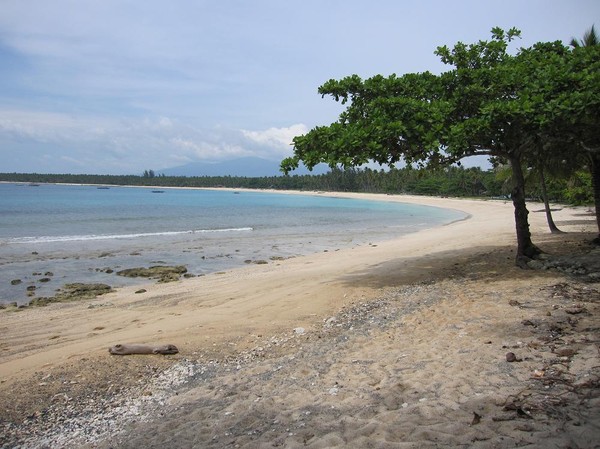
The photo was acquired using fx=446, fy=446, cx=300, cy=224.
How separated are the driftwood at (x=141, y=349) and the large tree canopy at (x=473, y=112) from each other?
5.02m

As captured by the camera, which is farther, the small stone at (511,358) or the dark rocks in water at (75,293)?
the dark rocks in water at (75,293)

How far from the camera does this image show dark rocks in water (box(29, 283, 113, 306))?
12.9 metres

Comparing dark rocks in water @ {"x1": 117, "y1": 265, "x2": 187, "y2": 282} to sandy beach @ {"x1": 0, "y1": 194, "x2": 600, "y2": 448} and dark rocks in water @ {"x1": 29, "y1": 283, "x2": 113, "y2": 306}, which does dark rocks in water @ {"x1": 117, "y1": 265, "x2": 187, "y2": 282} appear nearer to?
dark rocks in water @ {"x1": 29, "y1": 283, "x2": 113, "y2": 306}

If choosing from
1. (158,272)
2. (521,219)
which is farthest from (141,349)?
(158,272)

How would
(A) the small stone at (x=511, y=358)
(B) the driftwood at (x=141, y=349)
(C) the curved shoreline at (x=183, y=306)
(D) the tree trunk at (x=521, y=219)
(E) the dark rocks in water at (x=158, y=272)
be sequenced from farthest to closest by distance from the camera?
(E) the dark rocks in water at (x=158, y=272), (D) the tree trunk at (x=521, y=219), (C) the curved shoreline at (x=183, y=306), (B) the driftwood at (x=141, y=349), (A) the small stone at (x=511, y=358)

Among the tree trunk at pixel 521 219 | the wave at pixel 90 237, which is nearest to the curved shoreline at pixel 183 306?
the tree trunk at pixel 521 219

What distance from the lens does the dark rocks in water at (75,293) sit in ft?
42.2

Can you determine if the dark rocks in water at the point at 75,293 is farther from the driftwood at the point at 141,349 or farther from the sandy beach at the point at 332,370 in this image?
the driftwood at the point at 141,349

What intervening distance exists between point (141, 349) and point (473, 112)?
29.4ft

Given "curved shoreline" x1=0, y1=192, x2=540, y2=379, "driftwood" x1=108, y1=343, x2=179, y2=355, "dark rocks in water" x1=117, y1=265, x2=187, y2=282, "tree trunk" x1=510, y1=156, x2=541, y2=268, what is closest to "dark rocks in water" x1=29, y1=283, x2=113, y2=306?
"curved shoreline" x1=0, y1=192, x2=540, y2=379

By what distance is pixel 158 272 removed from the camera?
17156 mm

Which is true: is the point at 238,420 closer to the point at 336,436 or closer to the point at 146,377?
the point at 336,436

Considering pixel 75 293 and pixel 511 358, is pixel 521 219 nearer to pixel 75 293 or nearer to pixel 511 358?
pixel 511 358

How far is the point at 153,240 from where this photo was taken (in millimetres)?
28391
